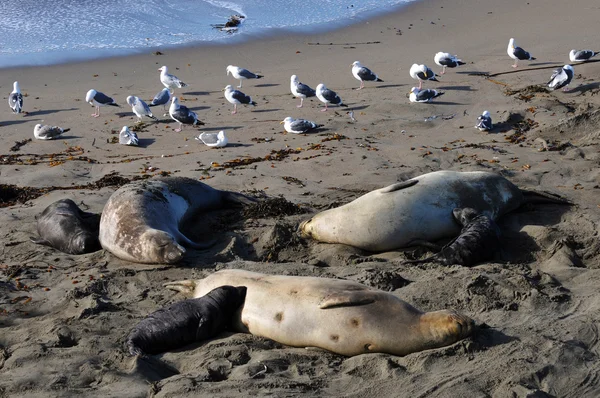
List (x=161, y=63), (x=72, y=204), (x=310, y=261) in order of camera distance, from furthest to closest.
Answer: (x=161, y=63) < (x=72, y=204) < (x=310, y=261)

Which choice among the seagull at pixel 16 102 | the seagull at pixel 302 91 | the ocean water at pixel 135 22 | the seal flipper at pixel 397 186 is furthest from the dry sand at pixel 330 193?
the ocean water at pixel 135 22

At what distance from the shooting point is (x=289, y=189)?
791 centimetres

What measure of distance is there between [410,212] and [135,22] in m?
12.3

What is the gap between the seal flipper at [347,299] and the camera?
4.43 m

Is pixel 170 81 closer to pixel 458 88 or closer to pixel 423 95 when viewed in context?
pixel 423 95

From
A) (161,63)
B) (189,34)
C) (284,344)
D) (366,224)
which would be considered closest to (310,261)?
(366,224)

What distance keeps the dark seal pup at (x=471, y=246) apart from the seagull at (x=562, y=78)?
225 inches

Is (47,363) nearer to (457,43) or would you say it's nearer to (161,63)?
(161,63)

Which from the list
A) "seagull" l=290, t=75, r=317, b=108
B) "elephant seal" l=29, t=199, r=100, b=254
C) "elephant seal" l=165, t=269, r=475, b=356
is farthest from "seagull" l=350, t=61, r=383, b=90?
"elephant seal" l=165, t=269, r=475, b=356

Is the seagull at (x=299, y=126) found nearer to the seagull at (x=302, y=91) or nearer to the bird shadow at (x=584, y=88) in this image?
the seagull at (x=302, y=91)

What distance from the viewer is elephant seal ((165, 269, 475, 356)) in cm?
420

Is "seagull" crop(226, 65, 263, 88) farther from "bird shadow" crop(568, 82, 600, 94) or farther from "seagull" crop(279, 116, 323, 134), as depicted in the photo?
"bird shadow" crop(568, 82, 600, 94)

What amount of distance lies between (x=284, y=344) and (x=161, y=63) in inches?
413

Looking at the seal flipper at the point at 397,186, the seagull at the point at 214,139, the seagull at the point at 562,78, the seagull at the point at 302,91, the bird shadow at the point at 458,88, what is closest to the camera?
the seal flipper at the point at 397,186
